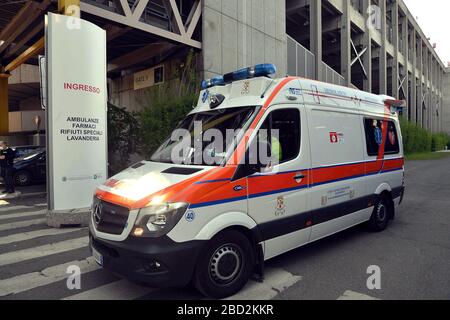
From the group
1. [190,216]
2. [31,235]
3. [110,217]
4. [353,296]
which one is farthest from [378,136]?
[31,235]

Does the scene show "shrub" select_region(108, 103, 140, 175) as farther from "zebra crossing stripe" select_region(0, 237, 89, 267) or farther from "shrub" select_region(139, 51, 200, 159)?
"zebra crossing stripe" select_region(0, 237, 89, 267)

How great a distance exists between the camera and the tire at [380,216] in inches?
241

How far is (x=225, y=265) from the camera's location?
11.8ft

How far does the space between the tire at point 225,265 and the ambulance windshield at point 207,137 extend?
853 millimetres

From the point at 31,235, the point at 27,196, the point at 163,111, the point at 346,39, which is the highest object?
the point at 346,39

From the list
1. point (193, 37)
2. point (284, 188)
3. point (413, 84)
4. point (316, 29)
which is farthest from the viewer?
point (413, 84)

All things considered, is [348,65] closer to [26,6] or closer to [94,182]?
[26,6]

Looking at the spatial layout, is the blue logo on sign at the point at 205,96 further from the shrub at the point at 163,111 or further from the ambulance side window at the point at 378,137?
the shrub at the point at 163,111

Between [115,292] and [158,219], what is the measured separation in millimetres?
1230

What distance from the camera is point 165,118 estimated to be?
35.9 ft

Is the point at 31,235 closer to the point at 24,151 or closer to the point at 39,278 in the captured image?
the point at 39,278

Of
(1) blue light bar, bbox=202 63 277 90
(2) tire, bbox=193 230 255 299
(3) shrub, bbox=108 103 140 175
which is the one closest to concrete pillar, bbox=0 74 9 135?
(3) shrub, bbox=108 103 140 175

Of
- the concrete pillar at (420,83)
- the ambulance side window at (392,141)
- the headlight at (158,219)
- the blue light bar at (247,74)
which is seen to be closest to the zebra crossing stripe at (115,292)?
the headlight at (158,219)

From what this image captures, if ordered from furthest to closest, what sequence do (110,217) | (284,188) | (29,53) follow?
(29,53) → (284,188) → (110,217)
